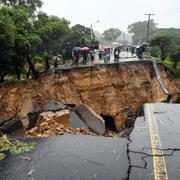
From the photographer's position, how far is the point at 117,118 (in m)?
25.7

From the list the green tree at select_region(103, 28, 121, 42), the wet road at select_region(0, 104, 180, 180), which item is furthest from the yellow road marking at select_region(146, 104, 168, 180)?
the green tree at select_region(103, 28, 121, 42)

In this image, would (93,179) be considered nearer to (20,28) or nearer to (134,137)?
(134,137)

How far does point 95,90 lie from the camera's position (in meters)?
24.3

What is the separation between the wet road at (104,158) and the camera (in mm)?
6137

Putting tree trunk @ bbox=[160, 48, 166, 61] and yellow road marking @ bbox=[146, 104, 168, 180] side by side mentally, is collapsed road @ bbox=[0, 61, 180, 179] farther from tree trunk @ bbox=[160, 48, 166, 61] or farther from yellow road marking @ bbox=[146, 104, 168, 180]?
tree trunk @ bbox=[160, 48, 166, 61]

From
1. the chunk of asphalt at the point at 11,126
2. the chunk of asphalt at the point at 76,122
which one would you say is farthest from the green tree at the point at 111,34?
the chunk of asphalt at the point at 11,126

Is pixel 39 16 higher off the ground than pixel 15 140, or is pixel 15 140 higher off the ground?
pixel 39 16

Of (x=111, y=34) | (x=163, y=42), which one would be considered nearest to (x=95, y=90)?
(x=163, y=42)

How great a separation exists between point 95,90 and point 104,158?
56.9ft

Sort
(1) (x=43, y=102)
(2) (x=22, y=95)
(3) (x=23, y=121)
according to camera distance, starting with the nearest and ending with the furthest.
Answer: (3) (x=23, y=121) → (2) (x=22, y=95) → (1) (x=43, y=102)

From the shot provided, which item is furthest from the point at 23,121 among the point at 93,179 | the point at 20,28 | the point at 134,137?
the point at 93,179

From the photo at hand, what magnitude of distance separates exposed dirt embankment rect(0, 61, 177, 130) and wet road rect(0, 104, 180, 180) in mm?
10236

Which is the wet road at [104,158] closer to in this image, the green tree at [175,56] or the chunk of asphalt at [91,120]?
the chunk of asphalt at [91,120]

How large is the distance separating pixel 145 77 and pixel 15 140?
1958cm
